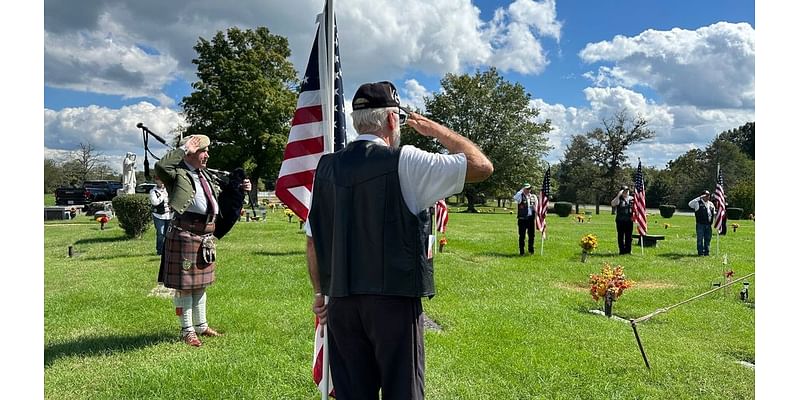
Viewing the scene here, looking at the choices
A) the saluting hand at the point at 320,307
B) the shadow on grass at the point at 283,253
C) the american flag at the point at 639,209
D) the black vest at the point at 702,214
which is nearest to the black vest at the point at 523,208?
the american flag at the point at 639,209

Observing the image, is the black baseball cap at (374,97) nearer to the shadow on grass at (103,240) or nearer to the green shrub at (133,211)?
the green shrub at (133,211)

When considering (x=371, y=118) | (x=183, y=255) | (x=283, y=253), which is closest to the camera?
(x=371, y=118)

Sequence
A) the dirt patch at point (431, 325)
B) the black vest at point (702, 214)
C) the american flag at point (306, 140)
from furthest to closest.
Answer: the black vest at point (702, 214) < the dirt patch at point (431, 325) < the american flag at point (306, 140)

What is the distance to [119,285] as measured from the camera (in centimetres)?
885

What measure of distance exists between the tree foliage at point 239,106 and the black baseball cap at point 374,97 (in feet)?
120

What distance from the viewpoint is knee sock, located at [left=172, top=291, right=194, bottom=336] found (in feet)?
18.0

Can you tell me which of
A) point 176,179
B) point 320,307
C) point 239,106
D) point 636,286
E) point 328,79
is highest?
point 239,106

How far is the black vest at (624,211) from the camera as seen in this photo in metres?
15.1

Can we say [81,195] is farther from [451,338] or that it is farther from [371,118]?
[371,118]

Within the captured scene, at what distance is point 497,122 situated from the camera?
5056cm

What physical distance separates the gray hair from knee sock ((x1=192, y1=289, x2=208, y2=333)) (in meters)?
3.82

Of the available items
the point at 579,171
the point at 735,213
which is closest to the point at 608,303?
the point at 735,213

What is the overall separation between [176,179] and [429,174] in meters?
3.57

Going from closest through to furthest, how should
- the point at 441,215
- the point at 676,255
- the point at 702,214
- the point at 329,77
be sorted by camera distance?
the point at 329,77 → the point at 441,215 → the point at 702,214 → the point at 676,255
